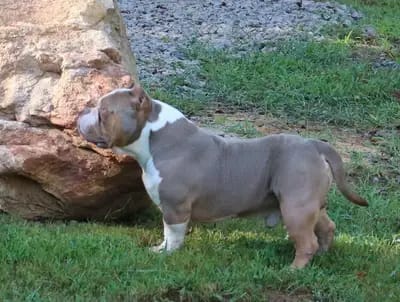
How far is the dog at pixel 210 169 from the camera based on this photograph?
5.52m

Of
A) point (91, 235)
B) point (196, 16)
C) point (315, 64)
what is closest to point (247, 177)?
point (91, 235)

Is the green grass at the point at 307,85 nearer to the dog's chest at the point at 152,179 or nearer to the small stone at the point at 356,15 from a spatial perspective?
the small stone at the point at 356,15

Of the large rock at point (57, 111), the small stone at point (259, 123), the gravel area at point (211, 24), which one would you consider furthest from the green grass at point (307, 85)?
the large rock at point (57, 111)

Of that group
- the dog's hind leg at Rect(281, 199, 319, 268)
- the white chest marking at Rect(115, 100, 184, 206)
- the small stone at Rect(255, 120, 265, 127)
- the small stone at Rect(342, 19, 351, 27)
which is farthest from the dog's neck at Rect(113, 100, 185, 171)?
the small stone at Rect(342, 19, 351, 27)

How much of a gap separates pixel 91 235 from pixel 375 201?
93.8 inches

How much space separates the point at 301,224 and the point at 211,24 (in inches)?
357

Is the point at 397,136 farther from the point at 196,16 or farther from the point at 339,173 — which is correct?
the point at 196,16

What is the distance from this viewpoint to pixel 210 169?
566 centimetres

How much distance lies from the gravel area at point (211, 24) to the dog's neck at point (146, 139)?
194 inches

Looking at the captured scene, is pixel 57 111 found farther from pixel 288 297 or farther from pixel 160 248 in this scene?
pixel 288 297

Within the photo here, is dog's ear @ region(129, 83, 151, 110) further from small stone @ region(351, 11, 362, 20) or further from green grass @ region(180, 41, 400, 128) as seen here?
small stone @ region(351, 11, 362, 20)

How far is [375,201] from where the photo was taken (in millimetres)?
7141

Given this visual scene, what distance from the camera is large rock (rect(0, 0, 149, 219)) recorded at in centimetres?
602

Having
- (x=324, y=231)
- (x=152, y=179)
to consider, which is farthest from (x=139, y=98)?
(x=324, y=231)
